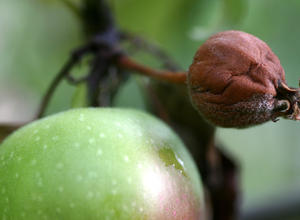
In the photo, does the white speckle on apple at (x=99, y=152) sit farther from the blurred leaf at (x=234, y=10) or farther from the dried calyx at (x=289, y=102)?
the blurred leaf at (x=234, y=10)

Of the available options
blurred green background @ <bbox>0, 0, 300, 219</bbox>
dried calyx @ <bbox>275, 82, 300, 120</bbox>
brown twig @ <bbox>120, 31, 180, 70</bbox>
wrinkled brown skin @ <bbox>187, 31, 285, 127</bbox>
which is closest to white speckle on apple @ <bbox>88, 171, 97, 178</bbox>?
wrinkled brown skin @ <bbox>187, 31, 285, 127</bbox>

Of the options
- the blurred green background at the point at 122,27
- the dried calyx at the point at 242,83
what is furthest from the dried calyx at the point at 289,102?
the blurred green background at the point at 122,27

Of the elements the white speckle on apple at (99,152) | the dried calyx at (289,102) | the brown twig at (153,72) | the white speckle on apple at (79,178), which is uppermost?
the dried calyx at (289,102)

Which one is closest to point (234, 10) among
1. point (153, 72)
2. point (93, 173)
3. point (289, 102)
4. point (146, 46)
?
point (146, 46)

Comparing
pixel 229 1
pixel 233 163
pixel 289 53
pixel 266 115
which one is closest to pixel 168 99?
pixel 233 163

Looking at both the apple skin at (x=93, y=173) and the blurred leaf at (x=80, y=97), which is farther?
the blurred leaf at (x=80, y=97)

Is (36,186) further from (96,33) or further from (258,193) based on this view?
(258,193)
